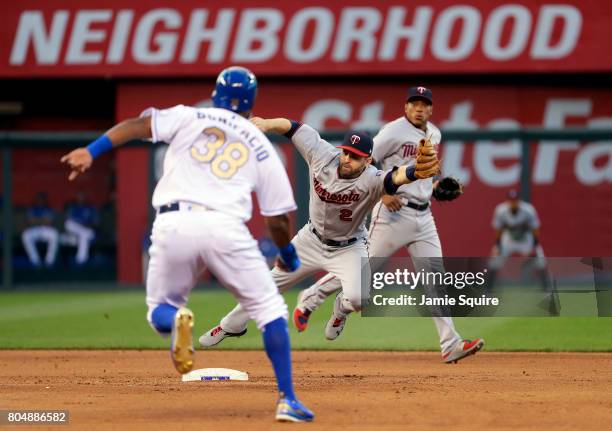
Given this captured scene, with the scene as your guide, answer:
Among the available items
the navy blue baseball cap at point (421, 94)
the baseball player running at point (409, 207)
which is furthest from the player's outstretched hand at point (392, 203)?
the navy blue baseball cap at point (421, 94)

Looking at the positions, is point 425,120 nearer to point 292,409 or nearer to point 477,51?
point 292,409

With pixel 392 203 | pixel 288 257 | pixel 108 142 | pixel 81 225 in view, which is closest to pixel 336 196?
pixel 392 203

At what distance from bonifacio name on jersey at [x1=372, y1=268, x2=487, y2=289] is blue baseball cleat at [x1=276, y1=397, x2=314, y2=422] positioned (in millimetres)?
3728

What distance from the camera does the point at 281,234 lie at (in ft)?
21.3

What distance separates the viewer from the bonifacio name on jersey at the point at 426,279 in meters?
10.0

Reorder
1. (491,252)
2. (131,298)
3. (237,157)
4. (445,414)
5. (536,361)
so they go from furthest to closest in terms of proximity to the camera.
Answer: (491,252) < (131,298) < (536,361) < (445,414) < (237,157)

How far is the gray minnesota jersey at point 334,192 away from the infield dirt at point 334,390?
3.80 ft

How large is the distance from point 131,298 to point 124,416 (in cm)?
1130

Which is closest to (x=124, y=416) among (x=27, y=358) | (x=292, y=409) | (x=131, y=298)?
(x=292, y=409)

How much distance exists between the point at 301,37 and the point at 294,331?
30.5ft

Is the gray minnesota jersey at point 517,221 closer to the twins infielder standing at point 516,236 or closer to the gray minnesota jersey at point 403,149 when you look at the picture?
the twins infielder standing at point 516,236

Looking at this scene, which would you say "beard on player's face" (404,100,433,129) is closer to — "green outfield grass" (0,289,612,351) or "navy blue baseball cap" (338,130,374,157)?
"navy blue baseball cap" (338,130,374,157)

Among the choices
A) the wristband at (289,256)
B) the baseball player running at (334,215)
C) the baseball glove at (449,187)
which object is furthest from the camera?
the baseball glove at (449,187)

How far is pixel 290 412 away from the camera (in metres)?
6.33
